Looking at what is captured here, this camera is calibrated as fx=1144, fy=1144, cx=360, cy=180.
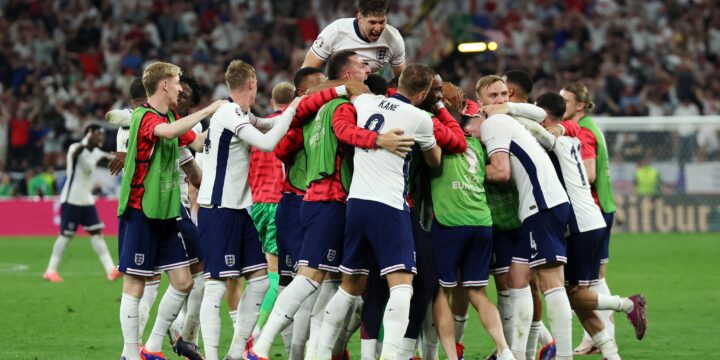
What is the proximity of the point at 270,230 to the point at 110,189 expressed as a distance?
14.9 meters

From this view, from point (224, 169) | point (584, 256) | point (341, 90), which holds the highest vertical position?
point (341, 90)

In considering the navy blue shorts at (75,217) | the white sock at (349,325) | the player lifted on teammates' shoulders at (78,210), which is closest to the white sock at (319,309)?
the white sock at (349,325)

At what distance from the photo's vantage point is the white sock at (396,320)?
7.95 meters

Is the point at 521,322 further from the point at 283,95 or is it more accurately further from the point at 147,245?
the point at 283,95

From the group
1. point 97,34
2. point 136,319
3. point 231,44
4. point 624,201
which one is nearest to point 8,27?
point 97,34

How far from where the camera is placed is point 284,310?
8.24 meters

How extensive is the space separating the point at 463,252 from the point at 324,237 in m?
1.04

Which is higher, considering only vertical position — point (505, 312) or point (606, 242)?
point (606, 242)

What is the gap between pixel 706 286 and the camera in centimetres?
1527

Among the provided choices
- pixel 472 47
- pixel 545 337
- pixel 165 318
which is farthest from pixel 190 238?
pixel 472 47

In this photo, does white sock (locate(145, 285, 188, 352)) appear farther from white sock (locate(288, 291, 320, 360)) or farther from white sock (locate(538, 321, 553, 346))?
white sock (locate(538, 321, 553, 346))

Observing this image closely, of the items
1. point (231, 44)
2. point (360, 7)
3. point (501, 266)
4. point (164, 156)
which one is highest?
point (231, 44)

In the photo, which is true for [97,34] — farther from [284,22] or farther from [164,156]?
[164,156]

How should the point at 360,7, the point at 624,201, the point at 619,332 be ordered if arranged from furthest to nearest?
the point at 624,201
the point at 619,332
the point at 360,7
